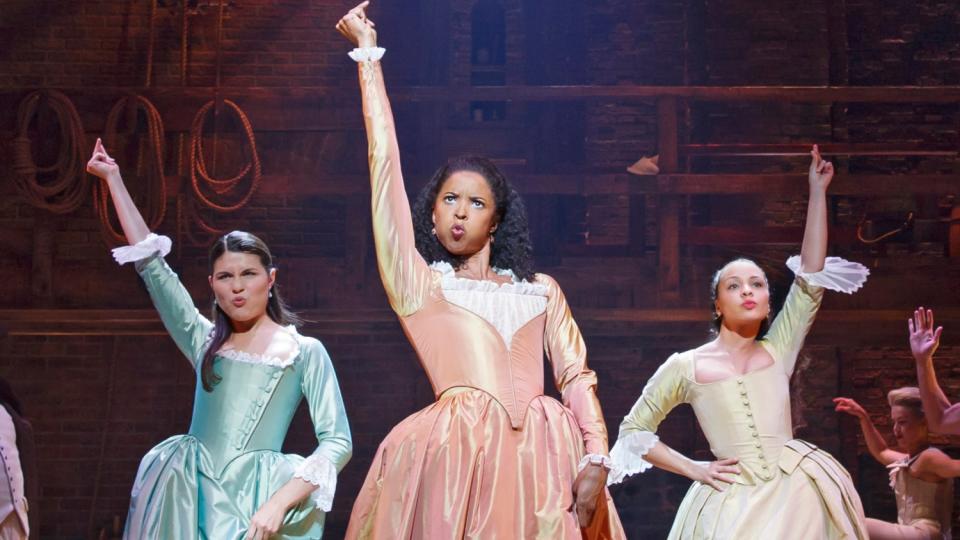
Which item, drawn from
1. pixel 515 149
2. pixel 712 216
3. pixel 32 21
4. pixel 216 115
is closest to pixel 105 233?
pixel 216 115

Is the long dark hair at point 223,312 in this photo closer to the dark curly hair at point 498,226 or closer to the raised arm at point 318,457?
the raised arm at point 318,457

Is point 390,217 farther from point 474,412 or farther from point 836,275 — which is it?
point 836,275

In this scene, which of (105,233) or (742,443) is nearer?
(742,443)

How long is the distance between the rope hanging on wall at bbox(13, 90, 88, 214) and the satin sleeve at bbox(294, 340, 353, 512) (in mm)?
2679

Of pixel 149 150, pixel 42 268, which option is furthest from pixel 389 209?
pixel 42 268

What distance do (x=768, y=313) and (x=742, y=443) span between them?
0.43 meters

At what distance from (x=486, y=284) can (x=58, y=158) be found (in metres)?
Result: 3.38

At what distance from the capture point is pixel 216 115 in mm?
5949

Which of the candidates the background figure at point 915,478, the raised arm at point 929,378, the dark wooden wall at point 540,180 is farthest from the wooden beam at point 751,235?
the raised arm at point 929,378

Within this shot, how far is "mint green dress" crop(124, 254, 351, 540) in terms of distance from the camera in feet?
11.0

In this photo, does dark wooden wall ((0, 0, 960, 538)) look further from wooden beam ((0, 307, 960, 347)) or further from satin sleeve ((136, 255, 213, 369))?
satin sleeve ((136, 255, 213, 369))

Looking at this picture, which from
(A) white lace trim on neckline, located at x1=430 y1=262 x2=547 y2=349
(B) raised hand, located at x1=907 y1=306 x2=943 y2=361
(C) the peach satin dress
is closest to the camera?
(C) the peach satin dress

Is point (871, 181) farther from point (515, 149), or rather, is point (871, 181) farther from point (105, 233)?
point (105, 233)

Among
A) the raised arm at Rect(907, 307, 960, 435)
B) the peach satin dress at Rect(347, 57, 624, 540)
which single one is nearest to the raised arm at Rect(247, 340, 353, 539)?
the peach satin dress at Rect(347, 57, 624, 540)
